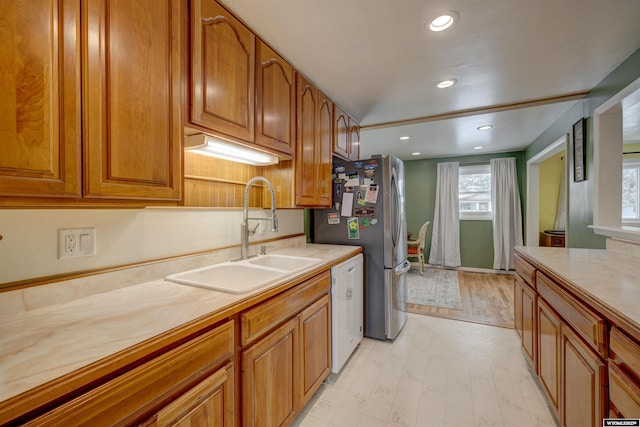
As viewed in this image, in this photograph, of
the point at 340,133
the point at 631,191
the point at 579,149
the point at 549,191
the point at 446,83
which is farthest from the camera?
the point at 549,191

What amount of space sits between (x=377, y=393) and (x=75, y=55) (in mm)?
2255

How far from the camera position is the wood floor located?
2984mm

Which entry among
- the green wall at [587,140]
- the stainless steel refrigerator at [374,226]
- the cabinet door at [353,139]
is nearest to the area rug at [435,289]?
the stainless steel refrigerator at [374,226]

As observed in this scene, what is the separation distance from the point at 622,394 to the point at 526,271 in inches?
44.7

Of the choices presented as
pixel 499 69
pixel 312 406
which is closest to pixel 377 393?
pixel 312 406

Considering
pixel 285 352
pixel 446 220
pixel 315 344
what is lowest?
pixel 315 344

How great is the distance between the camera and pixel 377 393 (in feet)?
5.91

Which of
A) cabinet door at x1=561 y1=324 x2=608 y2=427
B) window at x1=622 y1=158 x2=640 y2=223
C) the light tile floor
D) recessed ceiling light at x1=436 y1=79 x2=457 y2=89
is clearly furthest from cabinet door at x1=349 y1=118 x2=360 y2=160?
window at x1=622 y1=158 x2=640 y2=223

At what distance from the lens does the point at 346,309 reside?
2061 mm

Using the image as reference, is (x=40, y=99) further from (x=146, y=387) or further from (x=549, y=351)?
(x=549, y=351)

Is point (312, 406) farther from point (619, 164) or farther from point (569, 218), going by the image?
point (569, 218)

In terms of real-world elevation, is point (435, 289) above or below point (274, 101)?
below

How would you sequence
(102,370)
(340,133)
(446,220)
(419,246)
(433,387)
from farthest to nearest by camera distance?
(446,220) → (419,246) → (340,133) → (433,387) → (102,370)

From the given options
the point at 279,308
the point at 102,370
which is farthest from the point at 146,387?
the point at 279,308
